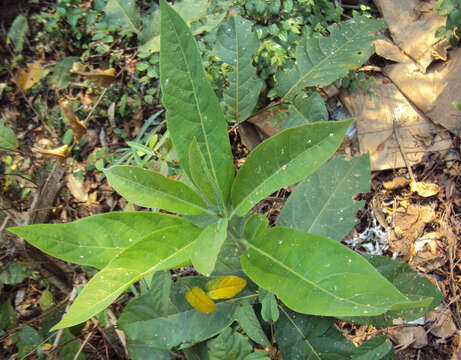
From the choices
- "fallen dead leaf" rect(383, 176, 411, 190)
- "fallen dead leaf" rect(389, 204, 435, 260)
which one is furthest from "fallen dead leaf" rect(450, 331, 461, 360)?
"fallen dead leaf" rect(383, 176, 411, 190)

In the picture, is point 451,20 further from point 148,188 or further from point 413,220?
point 148,188

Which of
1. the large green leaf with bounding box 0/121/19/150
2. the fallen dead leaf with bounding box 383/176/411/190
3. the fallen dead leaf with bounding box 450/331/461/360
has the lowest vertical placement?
the fallen dead leaf with bounding box 450/331/461/360

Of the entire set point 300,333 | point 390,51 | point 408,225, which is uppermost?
point 390,51

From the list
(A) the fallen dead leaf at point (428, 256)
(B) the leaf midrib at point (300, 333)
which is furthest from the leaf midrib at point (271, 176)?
(A) the fallen dead leaf at point (428, 256)

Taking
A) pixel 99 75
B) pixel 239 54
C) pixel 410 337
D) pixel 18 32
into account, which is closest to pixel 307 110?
pixel 239 54

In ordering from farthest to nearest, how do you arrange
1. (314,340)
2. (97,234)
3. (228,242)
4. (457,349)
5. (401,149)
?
(401,149) < (457,349) < (314,340) < (228,242) < (97,234)

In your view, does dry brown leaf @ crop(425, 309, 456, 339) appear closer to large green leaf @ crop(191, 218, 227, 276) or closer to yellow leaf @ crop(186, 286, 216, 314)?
yellow leaf @ crop(186, 286, 216, 314)
